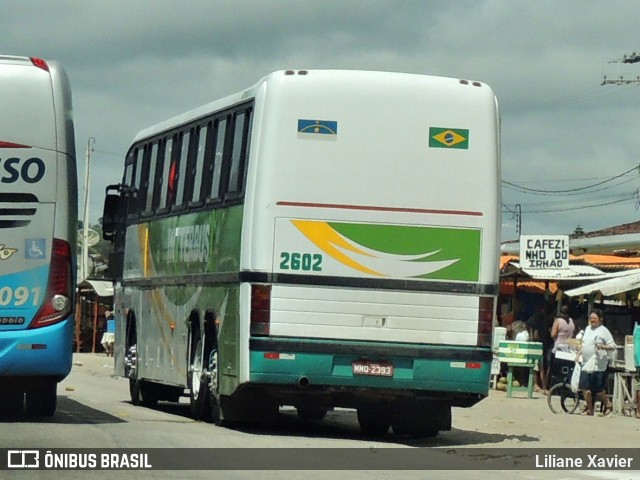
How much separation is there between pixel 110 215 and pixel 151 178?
2673 mm

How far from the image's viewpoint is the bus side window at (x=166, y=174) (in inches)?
810

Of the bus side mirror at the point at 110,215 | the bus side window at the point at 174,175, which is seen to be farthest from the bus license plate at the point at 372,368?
the bus side mirror at the point at 110,215

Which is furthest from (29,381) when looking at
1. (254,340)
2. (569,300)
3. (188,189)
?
(569,300)

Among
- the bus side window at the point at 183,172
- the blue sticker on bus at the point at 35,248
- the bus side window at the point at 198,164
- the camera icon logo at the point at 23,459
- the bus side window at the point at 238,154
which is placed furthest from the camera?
the bus side window at the point at 183,172

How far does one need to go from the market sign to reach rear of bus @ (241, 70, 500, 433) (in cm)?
1430

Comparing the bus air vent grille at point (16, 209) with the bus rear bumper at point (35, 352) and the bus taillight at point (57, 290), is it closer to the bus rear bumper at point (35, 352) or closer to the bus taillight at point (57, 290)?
the bus taillight at point (57, 290)

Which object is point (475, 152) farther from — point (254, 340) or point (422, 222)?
point (254, 340)

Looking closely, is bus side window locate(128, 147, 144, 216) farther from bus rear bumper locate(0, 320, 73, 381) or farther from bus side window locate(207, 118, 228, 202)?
bus rear bumper locate(0, 320, 73, 381)

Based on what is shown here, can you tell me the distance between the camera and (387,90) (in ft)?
54.7

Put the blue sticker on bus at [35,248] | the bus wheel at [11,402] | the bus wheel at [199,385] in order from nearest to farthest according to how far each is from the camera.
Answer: the blue sticker on bus at [35,248]
the bus wheel at [11,402]
the bus wheel at [199,385]

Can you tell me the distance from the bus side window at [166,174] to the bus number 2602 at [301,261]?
4.37 meters

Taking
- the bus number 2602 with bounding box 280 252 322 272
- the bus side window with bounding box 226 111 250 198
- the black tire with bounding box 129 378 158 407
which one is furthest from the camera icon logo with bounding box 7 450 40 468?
the black tire with bounding box 129 378 158 407

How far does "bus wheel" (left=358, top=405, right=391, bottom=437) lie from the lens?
18359 millimetres

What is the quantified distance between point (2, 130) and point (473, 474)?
240 inches
